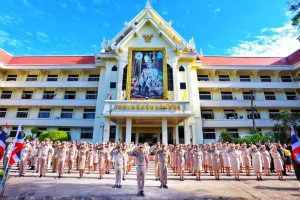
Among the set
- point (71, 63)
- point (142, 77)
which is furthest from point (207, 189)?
point (71, 63)

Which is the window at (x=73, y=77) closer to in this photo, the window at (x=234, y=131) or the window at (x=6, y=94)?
the window at (x=6, y=94)

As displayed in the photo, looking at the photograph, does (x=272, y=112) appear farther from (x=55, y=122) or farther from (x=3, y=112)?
(x=3, y=112)

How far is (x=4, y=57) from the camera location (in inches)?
1059

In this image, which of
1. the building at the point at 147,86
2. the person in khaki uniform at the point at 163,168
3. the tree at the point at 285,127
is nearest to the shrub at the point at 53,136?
the building at the point at 147,86

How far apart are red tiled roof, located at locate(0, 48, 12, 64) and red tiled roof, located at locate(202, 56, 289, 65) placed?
88.2ft

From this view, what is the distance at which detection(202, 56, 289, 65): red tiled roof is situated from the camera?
26709mm

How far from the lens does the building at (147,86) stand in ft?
71.5

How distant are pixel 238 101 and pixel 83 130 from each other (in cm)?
1975

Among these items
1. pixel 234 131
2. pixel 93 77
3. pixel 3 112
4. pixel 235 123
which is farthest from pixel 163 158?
pixel 3 112

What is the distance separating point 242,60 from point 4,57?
32.9m

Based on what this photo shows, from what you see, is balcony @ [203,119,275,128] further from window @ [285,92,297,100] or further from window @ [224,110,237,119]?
window @ [285,92,297,100]

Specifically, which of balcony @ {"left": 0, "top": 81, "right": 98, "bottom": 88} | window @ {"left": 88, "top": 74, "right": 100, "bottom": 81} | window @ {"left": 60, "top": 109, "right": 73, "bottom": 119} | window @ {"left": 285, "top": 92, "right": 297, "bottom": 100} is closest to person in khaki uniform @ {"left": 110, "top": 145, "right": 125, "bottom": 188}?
balcony @ {"left": 0, "top": 81, "right": 98, "bottom": 88}

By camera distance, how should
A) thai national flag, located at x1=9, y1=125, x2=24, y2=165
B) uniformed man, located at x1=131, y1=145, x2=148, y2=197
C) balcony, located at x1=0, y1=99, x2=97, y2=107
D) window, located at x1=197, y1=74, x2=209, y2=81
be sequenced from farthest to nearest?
A: 1. window, located at x1=197, y1=74, x2=209, y2=81
2. balcony, located at x1=0, y1=99, x2=97, y2=107
3. uniformed man, located at x1=131, y1=145, x2=148, y2=197
4. thai national flag, located at x1=9, y1=125, x2=24, y2=165

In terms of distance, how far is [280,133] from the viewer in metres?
19.9
